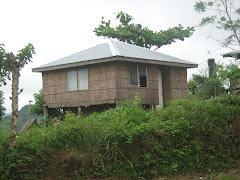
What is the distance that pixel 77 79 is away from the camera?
18172 millimetres

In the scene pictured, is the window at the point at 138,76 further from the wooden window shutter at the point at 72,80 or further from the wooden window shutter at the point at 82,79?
the wooden window shutter at the point at 72,80

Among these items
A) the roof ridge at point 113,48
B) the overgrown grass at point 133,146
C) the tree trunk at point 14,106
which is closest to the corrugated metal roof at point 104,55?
the roof ridge at point 113,48

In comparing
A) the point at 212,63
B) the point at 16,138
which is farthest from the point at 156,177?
the point at 212,63

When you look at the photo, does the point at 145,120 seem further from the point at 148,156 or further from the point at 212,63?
the point at 212,63

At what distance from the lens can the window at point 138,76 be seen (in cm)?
1752

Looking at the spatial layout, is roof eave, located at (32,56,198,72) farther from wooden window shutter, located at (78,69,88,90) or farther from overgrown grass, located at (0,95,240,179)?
overgrown grass, located at (0,95,240,179)

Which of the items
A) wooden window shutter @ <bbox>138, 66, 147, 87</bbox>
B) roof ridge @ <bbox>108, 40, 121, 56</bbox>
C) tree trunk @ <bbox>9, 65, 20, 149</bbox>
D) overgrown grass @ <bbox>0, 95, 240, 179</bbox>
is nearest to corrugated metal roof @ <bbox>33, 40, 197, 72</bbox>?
roof ridge @ <bbox>108, 40, 121, 56</bbox>

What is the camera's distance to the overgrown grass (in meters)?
8.05

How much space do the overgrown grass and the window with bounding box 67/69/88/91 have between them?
25.9 ft

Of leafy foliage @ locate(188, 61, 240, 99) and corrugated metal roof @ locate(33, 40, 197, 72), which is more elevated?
corrugated metal roof @ locate(33, 40, 197, 72)

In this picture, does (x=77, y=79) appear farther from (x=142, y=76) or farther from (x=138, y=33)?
(x=138, y=33)

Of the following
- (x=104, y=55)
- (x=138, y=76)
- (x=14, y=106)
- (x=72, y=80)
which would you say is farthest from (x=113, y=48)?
(x=14, y=106)

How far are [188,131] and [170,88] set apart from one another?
10.1m

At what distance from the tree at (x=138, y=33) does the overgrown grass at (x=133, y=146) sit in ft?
69.4
